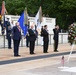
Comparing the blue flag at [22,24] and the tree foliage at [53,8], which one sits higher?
the tree foliage at [53,8]

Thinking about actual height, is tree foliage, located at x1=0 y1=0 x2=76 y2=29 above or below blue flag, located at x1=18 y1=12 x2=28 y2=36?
above

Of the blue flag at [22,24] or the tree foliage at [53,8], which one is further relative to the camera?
the tree foliage at [53,8]

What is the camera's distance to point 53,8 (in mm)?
43875

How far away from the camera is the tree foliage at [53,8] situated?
137 ft

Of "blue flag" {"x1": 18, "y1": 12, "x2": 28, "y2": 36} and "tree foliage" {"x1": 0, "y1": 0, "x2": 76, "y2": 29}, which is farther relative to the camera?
"tree foliage" {"x1": 0, "y1": 0, "x2": 76, "y2": 29}

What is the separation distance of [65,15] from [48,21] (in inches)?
552

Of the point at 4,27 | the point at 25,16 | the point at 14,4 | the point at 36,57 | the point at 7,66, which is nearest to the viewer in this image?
the point at 7,66

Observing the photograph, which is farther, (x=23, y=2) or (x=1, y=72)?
(x=23, y=2)

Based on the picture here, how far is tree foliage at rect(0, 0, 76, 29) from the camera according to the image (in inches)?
1642

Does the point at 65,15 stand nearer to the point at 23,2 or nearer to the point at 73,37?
the point at 23,2

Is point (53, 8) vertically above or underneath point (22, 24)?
above

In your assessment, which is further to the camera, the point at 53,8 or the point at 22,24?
the point at 53,8

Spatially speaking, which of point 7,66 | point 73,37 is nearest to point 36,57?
point 73,37

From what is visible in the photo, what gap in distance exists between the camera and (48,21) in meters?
31.0
